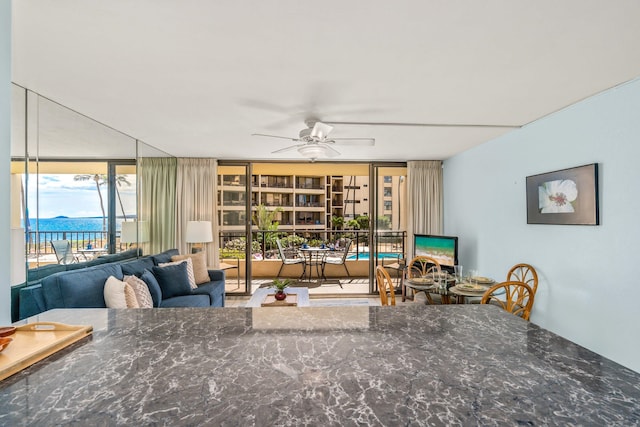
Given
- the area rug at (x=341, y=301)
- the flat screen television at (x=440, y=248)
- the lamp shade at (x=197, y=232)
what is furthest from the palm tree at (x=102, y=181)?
the flat screen television at (x=440, y=248)

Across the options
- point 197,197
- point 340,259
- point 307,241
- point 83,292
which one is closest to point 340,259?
point 340,259

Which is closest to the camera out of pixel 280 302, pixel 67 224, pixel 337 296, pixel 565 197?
pixel 565 197

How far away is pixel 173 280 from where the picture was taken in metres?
3.81

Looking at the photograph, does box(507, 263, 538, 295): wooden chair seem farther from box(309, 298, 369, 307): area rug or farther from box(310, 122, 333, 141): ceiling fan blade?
box(310, 122, 333, 141): ceiling fan blade

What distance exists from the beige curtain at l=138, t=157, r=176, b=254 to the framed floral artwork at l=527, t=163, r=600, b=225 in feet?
15.9

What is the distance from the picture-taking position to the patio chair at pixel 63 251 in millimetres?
2846

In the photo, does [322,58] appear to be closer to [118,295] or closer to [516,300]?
[118,295]

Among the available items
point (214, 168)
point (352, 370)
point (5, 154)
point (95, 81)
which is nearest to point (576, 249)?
point (352, 370)

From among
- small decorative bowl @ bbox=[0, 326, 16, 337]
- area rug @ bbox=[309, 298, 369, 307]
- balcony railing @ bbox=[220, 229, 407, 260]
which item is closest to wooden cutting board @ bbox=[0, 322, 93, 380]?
small decorative bowl @ bbox=[0, 326, 16, 337]

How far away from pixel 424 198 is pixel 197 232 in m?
3.86

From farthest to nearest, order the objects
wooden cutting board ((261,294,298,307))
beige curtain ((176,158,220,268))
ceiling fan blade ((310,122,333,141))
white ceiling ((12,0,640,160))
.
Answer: beige curtain ((176,158,220,268)), wooden cutting board ((261,294,298,307)), ceiling fan blade ((310,122,333,141)), white ceiling ((12,0,640,160))

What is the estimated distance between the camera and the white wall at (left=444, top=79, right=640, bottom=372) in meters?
2.35

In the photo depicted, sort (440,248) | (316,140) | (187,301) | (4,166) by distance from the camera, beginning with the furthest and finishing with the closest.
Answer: (440,248) → (187,301) → (316,140) → (4,166)

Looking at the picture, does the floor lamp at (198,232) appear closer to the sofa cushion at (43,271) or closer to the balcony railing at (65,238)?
the balcony railing at (65,238)
